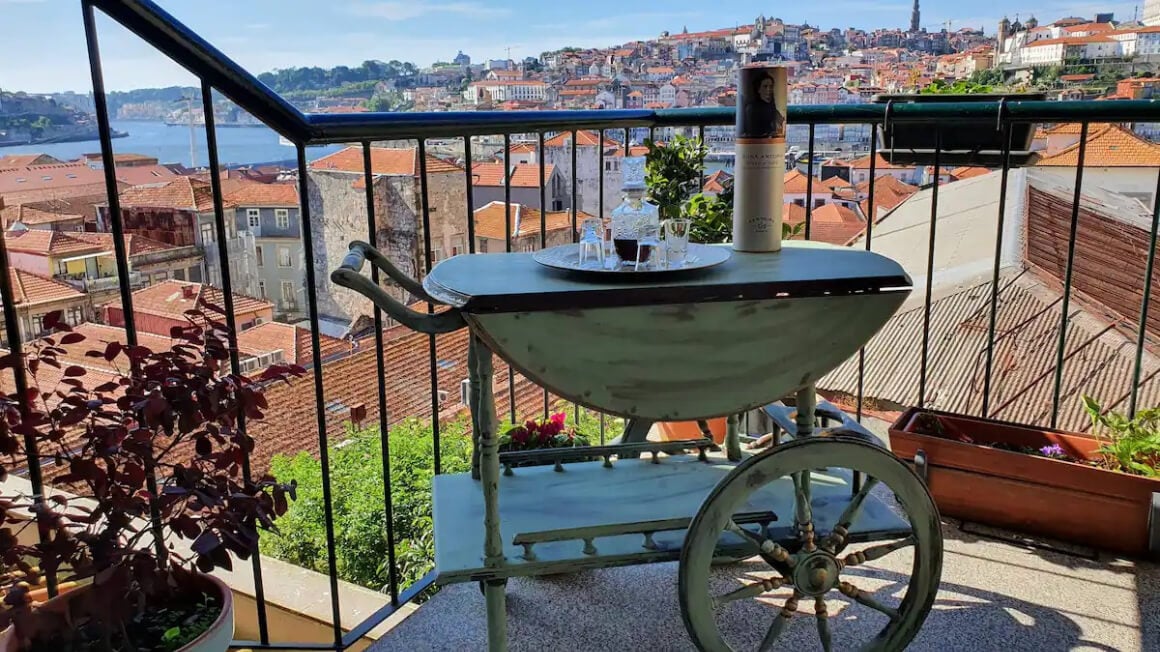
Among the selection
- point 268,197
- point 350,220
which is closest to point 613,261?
point 350,220

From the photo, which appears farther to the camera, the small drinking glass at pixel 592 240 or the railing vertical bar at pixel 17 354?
the small drinking glass at pixel 592 240

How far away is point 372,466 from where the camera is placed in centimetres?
703

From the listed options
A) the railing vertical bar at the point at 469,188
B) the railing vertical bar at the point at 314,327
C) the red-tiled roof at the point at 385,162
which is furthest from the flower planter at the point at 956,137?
the red-tiled roof at the point at 385,162

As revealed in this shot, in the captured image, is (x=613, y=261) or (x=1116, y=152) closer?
(x=613, y=261)

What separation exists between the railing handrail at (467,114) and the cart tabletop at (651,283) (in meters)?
0.31

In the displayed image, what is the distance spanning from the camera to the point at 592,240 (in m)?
1.44

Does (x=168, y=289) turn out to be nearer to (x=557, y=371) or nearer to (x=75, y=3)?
(x=75, y=3)

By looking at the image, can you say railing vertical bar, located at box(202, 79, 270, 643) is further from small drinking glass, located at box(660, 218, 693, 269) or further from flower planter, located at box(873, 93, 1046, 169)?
flower planter, located at box(873, 93, 1046, 169)

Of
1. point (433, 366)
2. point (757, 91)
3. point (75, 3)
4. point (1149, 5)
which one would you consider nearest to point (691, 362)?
point (757, 91)

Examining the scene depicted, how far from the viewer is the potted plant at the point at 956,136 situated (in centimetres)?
205

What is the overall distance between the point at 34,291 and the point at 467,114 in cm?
98

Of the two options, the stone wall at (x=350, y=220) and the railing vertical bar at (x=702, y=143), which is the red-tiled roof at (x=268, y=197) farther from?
the railing vertical bar at (x=702, y=143)

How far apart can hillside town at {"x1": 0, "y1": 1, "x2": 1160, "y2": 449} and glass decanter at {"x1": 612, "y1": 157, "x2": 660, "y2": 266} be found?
27 cm

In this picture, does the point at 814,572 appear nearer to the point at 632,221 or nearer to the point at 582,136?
the point at 632,221
